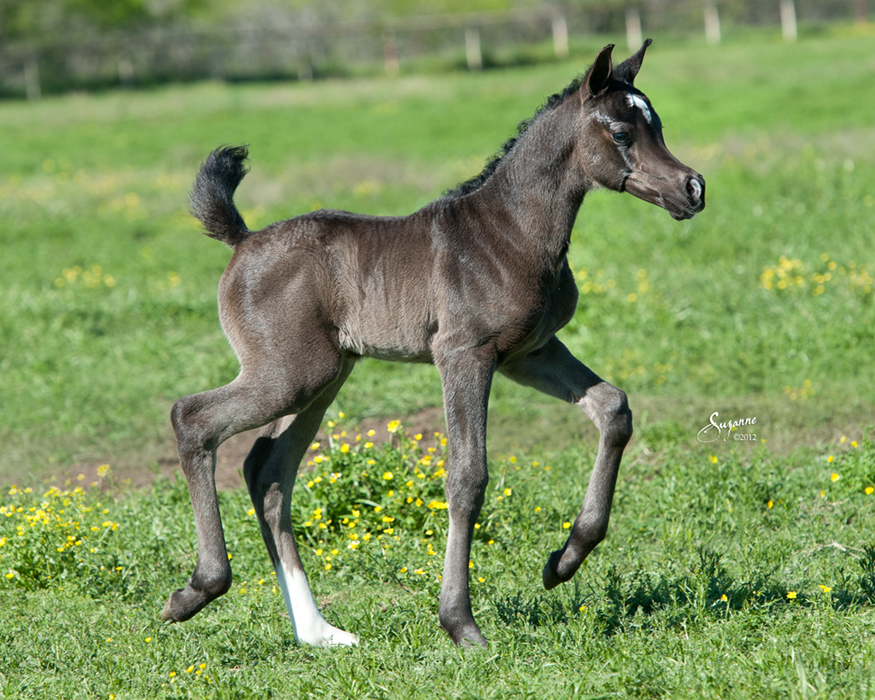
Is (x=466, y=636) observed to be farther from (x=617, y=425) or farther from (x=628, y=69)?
(x=628, y=69)

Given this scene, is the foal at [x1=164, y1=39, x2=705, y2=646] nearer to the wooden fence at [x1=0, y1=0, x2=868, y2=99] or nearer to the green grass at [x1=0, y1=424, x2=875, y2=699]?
the green grass at [x1=0, y1=424, x2=875, y2=699]

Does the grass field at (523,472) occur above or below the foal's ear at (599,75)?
below

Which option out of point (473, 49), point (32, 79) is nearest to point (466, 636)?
point (32, 79)

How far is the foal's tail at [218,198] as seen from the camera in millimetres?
4457

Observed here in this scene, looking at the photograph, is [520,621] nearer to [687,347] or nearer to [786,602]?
[786,602]

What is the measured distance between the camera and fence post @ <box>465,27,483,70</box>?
3402 centimetres

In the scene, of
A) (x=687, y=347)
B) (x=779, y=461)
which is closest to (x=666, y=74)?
(x=687, y=347)

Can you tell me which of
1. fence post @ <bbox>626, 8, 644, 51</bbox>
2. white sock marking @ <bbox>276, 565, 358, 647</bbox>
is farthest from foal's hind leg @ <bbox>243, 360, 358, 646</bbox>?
fence post @ <bbox>626, 8, 644, 51</bbox>

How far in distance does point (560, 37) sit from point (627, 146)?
34376 millimetres

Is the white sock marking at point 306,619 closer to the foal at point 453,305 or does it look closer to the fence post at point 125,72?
the foal at point 453,305

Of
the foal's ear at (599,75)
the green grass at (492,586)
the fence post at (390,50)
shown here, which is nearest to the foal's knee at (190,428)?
the green grass at (492,586)

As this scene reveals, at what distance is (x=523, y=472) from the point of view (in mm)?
6152

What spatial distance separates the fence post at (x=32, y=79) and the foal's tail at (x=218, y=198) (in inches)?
1194

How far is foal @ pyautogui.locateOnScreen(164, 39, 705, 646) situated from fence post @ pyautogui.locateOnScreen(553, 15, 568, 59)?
31.9 metres
